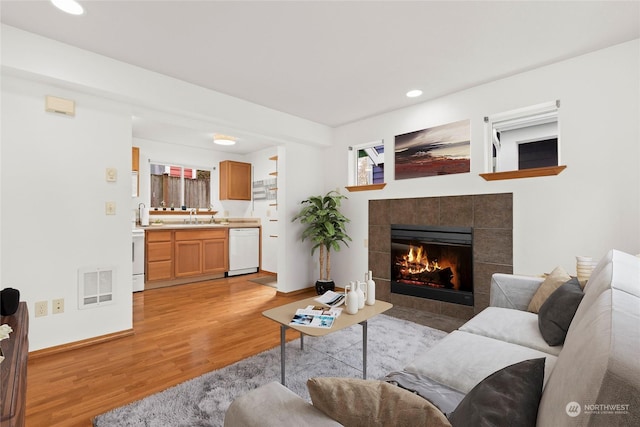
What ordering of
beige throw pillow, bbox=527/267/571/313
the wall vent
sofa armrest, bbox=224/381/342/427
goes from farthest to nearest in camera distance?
the wall vent → beige throw pillow, bbox=527/267/571/313 → sofa armrest, bbox=224/381/342/427

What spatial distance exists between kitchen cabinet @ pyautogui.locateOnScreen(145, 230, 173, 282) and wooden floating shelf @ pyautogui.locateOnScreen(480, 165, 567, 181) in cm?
462

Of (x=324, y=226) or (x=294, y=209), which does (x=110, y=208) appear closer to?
(x=294, y=209)

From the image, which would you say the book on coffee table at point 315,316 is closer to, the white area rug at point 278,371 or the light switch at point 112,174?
the white area rug at point 278,371

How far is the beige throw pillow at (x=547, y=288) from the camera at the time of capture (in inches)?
85.1

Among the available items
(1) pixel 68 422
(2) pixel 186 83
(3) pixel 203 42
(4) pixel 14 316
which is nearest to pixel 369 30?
(3) pixel 203 42

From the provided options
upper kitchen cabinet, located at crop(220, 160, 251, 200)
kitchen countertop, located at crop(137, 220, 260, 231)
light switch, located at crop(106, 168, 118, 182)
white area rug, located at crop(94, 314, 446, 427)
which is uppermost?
upper kitchen cabinet, located at crop(220, 160, 251, 200)

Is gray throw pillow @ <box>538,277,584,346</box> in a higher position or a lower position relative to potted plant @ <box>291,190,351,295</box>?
lower

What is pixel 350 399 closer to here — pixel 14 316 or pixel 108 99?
pixel 14 316

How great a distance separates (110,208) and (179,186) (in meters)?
3.24

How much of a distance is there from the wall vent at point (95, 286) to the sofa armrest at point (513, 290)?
3428 millimetres

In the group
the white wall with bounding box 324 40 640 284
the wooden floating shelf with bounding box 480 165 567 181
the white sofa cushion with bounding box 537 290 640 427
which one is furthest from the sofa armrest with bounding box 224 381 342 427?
the wooden floating shelf with bounding box 480 165 567 181

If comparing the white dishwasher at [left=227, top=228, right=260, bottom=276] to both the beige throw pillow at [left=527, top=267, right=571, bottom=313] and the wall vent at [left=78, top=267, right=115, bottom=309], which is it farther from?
the beige throw pillow at [left=527, top=267, right=571, bottom=313]

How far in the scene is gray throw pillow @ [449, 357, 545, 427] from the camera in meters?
0.73

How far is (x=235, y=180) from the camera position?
251 inches
